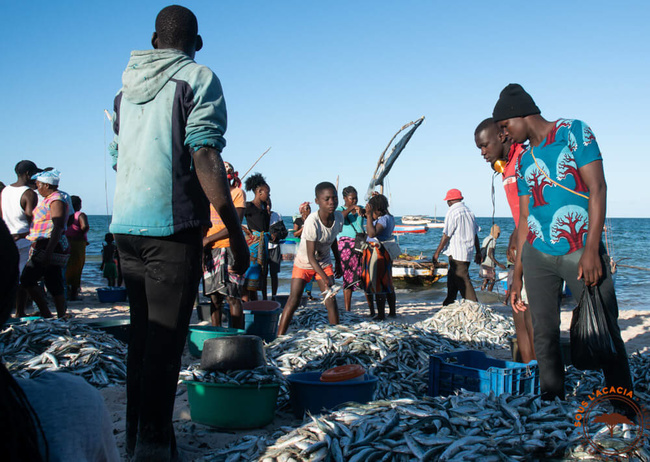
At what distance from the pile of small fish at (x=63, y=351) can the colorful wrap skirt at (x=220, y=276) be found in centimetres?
127

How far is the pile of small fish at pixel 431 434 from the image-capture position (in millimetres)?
2658

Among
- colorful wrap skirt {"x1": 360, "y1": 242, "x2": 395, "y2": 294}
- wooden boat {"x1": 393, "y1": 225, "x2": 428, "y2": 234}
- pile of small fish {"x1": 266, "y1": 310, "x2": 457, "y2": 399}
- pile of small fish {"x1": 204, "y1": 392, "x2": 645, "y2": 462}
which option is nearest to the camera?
pile of small fish {"x1": 204, "y1": 392, "x2": 645, "y2": 462}

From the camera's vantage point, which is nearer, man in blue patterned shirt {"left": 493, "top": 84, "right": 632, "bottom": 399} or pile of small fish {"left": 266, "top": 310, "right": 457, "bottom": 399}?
man in blue patterned shirt {"left": 493, "top": 84, "right": 632, "bottom": 399}

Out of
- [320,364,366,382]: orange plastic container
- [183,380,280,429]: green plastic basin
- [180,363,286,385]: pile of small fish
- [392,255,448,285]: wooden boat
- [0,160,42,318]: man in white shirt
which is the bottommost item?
[392,255,448,285]: wooden boat

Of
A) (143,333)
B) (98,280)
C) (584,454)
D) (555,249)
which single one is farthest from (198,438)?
(98,280)

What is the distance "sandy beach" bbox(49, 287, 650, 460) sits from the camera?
3.70m

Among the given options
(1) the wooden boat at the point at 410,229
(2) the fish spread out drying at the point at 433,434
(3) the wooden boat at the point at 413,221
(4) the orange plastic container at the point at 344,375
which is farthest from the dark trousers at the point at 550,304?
(3) the wooden boat at the point at 413,221

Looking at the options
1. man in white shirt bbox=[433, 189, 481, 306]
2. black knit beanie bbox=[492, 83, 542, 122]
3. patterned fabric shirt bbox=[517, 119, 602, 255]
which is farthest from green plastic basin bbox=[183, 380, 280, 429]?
man in white shirt bbox=[433, 189, 481, 306]

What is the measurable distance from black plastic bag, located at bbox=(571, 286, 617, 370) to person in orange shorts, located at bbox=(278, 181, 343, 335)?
3658mm

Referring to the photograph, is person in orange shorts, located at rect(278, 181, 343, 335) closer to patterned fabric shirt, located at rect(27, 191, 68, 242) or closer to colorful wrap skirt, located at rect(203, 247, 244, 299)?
colorful wrap skirt, located at rect(203, 247, 244, 299)

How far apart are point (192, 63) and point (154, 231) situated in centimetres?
94

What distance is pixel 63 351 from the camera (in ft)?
18.1

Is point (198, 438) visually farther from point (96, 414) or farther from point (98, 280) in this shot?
point (98, 280)

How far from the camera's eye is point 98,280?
20.5 meters
